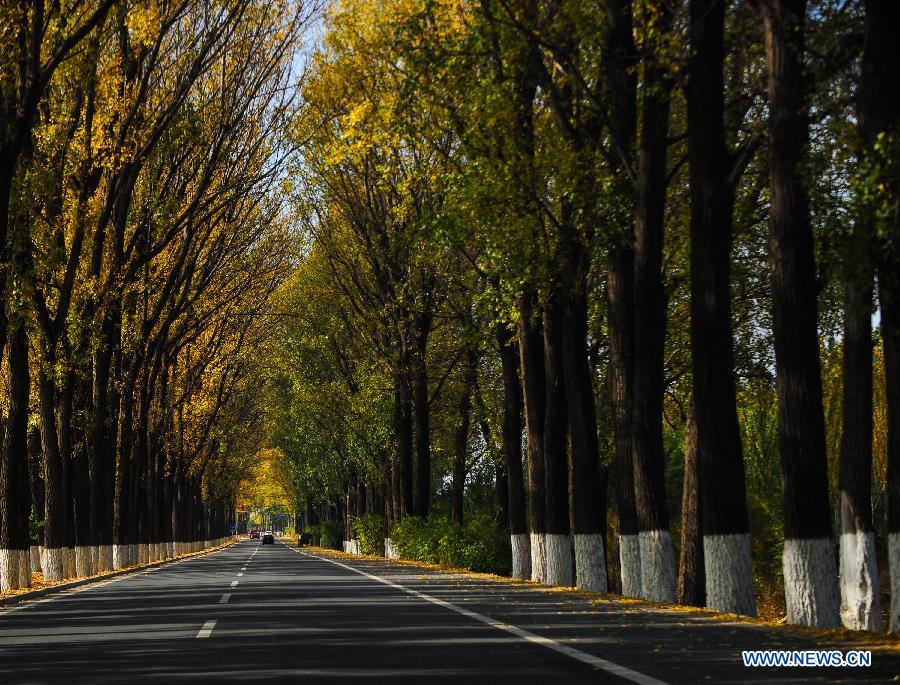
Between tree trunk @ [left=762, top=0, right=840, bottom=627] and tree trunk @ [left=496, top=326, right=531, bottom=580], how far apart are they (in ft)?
57.7

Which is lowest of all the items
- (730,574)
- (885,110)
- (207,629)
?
(207,629)

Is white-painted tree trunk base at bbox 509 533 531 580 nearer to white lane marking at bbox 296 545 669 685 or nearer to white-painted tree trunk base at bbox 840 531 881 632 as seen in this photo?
white lane marking at bbox 296 545 669 685

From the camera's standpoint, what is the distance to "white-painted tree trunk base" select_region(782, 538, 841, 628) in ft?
53.1

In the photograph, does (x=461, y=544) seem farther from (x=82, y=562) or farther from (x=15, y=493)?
(x=15, y=493)

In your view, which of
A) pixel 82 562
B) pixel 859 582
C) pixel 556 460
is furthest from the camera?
pixel 82 562

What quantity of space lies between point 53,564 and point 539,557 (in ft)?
41.5

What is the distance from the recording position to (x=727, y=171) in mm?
19578

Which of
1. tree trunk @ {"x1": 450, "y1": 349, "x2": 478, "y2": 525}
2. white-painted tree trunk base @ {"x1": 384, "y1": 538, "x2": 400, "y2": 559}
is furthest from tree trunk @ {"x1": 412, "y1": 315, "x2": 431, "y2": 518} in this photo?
white-painted tree trunk base @ {"x1": 384, "y1": 538, "x2": 400, "y2": 559}

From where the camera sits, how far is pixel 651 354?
2238cm

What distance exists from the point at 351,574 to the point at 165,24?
47.7 ft

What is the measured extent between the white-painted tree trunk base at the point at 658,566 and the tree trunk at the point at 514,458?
1222 centimetres

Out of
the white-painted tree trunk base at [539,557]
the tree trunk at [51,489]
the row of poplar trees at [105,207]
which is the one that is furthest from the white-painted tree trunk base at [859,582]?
the tree trunk at [51,489]

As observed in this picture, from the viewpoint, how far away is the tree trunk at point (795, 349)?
16.3 meters

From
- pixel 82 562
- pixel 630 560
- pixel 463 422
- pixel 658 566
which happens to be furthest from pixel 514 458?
pixel 658 566
